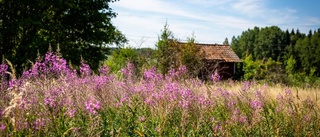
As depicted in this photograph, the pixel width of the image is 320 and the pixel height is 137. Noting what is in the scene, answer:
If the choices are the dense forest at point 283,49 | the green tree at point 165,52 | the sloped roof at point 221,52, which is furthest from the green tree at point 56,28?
the dense forest at point 283,49

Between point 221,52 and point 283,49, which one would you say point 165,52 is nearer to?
point 221,52

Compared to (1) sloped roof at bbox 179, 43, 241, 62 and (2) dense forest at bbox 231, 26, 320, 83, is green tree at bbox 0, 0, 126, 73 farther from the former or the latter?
(2) dense forest at bbox 231, 26, 320, 83

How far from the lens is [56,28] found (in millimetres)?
16500

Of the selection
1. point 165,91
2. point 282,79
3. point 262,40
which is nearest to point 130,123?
point 165,91

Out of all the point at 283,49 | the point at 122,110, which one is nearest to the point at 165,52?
the point at 122,110

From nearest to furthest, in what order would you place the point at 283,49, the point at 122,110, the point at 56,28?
the point at 122,110 → the point at 56,28 → the point at 283,49

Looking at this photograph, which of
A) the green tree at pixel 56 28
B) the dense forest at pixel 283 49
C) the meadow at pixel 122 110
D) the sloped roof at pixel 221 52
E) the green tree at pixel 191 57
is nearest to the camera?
the meadow at pixel 122 110

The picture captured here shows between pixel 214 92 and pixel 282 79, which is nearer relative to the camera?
pixel 214 92

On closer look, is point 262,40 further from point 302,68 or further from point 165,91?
point 165,91

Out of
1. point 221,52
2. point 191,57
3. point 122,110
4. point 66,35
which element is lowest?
point 122,110

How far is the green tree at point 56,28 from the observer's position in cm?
1530

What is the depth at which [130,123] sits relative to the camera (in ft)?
12.5

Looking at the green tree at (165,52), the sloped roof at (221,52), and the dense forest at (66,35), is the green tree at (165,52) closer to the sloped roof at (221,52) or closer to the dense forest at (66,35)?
the dense forest at (66,35)

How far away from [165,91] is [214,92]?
4.42 feet
